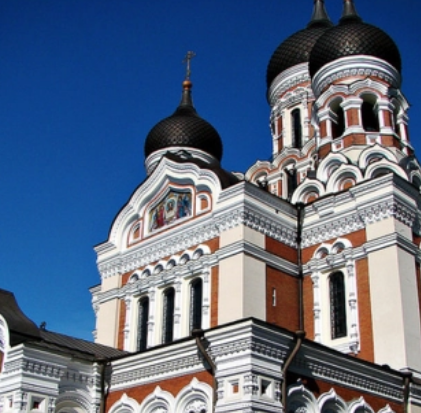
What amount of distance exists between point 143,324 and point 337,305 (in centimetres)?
448

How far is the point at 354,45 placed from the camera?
19219 mm

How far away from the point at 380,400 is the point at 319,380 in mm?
1646

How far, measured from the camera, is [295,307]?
50.5ft

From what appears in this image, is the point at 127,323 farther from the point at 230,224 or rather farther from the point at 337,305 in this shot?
the point at 337,305

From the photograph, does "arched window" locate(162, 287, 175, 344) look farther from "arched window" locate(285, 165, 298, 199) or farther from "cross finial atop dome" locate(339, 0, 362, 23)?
"cross finial atop dome" locate(339, 0, 362, 23)

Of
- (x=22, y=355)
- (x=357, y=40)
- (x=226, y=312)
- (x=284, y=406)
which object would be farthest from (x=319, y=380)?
(x=357, y=40)

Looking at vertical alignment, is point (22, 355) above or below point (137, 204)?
below

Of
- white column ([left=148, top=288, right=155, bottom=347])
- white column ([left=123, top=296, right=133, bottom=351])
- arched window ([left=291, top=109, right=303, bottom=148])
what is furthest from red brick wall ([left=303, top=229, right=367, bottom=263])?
arched window ([left=291, top=109, right=303, bottom=148])

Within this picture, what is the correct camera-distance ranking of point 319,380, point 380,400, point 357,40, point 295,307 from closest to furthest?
point 319,380
point 380,400
point 295,307
point 357,40

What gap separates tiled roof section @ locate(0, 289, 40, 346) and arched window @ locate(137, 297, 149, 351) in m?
3.23

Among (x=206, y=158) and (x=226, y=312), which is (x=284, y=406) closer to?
(x=226, y=312)

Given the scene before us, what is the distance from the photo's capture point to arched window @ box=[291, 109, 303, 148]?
22.0 meters

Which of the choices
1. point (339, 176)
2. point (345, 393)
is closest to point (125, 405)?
point (345, 393)

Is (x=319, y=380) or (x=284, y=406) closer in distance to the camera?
(x=284, y=406)
